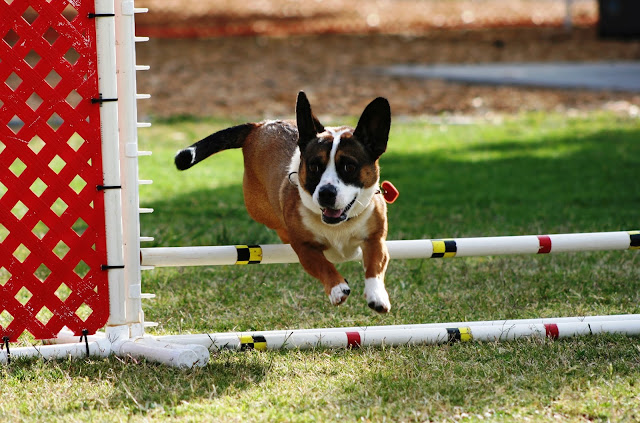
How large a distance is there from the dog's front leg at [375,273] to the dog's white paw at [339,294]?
0.09m

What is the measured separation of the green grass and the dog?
0.40 meters

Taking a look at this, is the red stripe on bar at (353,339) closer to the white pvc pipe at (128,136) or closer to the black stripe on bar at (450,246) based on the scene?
the black stripe on bar at (450,246)

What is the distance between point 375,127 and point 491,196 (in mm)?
3897

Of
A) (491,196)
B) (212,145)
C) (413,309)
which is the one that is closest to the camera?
(212,145)

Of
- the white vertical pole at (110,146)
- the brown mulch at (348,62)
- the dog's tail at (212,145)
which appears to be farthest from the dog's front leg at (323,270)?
the brown mulch at (348,62)

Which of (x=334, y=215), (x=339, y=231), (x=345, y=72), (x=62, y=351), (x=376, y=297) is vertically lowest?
(x=345, y=72)

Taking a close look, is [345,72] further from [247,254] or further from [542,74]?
[247,254]

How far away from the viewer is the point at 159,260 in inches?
175

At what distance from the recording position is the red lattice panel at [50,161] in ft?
13.3

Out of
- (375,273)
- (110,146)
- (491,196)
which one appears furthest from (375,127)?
(491,196)

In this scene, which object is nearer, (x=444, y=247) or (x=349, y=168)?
(x=349, y=168)

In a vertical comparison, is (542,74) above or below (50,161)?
below

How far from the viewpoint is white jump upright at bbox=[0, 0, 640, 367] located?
413 cm

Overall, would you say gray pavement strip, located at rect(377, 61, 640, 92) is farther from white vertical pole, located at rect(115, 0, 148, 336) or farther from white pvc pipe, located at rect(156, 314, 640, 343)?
white vertical pole, located at rect(115, 0, 148, 336)
